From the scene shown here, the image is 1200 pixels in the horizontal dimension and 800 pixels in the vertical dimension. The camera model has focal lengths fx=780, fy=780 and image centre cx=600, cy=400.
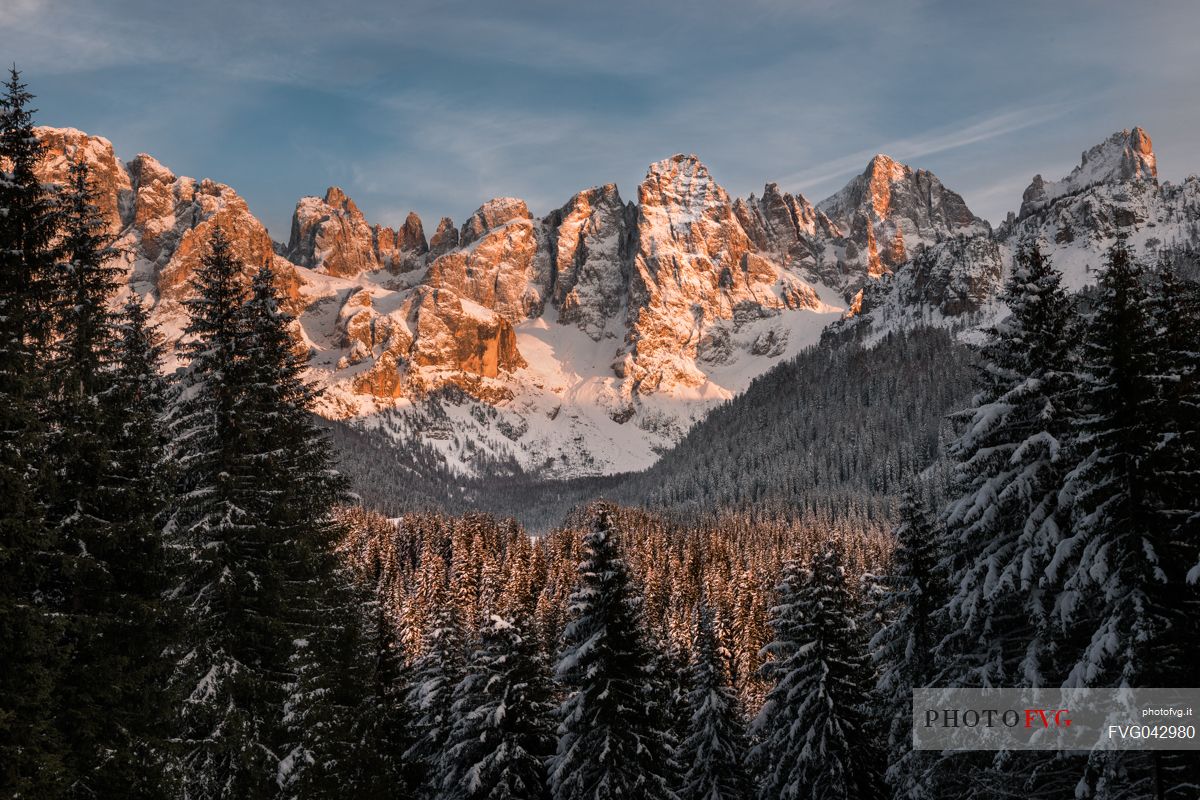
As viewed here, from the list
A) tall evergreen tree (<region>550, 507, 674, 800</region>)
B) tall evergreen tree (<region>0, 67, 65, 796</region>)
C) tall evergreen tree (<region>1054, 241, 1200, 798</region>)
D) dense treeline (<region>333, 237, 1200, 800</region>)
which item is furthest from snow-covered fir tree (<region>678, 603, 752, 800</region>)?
tall evergreen tree (<region>0, 67, 65, 796</region>)

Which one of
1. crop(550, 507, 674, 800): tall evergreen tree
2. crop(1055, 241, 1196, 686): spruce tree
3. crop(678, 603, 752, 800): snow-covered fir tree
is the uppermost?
crop(1055, 241, 1196, 686): spruce tree

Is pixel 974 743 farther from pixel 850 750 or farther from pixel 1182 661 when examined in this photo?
pixel 850 750

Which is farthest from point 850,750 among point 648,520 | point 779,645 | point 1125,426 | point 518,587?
point 648,520

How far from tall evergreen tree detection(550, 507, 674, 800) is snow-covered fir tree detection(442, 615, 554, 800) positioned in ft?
9.88

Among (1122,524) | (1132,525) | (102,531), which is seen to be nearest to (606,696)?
(102,531)

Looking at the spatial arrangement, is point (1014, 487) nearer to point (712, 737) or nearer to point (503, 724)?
point (712, 737)

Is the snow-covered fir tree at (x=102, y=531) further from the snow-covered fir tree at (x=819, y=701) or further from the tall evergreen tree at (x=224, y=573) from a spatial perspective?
the snow-covered fir tree at (x=819, y=701)

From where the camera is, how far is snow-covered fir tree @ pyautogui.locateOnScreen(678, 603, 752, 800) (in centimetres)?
2941

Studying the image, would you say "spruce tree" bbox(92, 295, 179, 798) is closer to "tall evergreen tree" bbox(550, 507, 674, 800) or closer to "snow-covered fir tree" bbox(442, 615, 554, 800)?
"tall evergreen tree" bbox(550, 507, 674, 800)

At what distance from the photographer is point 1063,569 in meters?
14.0

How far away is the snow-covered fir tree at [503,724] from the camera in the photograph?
2591 centimetres

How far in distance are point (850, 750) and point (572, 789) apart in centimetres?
894

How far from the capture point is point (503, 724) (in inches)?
1059

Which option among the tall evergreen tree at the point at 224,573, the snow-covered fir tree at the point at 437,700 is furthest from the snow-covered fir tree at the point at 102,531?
the snow-covered fir tree at the point at 437,700
